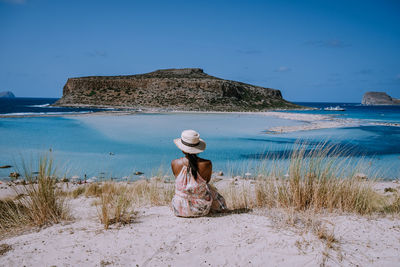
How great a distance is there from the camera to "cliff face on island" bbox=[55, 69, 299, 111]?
50531 millimetres

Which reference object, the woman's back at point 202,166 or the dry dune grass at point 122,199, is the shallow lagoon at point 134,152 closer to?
the dry dune grass at point 122,199

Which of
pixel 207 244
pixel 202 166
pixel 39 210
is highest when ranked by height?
pixel 202 166

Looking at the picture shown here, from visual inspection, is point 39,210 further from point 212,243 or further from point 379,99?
point 379,99

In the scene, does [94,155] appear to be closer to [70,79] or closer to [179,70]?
[70,79]

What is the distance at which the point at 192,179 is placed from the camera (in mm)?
3908

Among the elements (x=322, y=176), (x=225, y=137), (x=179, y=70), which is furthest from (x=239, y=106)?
(x=322, y=176)

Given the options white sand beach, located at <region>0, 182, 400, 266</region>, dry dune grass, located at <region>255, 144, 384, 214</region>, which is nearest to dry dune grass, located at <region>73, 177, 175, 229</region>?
white sand beach, located at <region>0, 182, 400, 266</region>

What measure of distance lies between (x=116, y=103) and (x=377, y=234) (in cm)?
5259

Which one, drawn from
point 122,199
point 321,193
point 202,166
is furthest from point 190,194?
point 321,193

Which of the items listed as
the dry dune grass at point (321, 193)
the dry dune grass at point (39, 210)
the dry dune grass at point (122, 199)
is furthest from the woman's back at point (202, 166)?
the dry dune grass at point (39, 210)

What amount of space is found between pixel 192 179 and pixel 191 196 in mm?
249

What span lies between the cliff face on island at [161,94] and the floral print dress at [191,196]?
140ft

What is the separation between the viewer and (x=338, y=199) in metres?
4.33

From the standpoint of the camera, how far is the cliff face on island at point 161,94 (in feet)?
166
